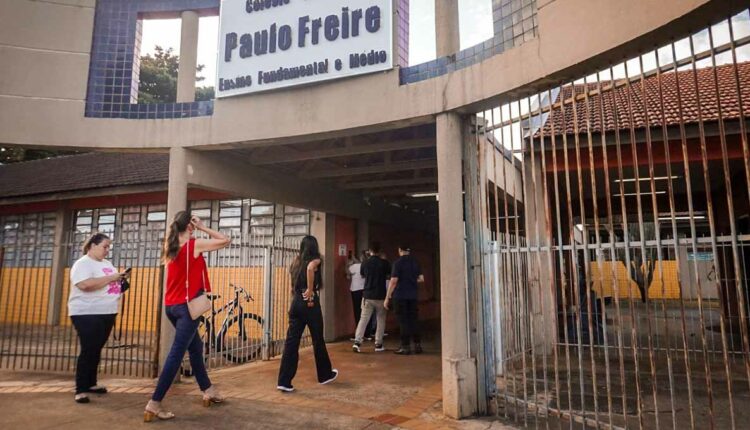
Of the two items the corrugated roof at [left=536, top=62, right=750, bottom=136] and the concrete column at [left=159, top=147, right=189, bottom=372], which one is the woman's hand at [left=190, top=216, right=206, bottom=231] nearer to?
the concrete column at [left=159, top=147, right=189, bottom=372]

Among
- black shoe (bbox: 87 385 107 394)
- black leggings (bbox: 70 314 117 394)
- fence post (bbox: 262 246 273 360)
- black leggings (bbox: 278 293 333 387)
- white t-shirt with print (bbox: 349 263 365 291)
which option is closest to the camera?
black leggings (bbox: 70 314 117 394)

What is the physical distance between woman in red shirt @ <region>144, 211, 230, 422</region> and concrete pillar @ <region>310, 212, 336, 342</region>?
15.0ft

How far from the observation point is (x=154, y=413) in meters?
4.35

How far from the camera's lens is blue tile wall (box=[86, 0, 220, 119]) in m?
6.32

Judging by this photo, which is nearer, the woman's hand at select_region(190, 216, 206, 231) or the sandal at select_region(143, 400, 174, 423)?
the sandal at select_region(143, 400, 174, 423)

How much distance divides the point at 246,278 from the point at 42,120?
12.7 ft

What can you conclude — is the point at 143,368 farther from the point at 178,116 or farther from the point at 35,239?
the point at 35,239

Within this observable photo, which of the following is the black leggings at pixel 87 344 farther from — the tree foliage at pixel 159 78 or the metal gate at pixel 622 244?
the tree foliage at pixel 159 78

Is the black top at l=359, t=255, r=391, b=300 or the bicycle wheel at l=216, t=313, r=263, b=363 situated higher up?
the black top at l=359, t=255, r=391, b=300

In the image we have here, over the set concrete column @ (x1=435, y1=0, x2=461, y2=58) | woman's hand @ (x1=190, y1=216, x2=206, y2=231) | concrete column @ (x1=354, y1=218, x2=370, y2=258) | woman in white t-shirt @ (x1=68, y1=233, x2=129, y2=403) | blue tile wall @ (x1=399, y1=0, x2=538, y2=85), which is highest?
concrete column @ (x1=435, y1=0, x2=461, y2=58)

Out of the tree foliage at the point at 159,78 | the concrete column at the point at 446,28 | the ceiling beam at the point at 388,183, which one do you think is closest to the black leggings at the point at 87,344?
the concrete column at the point at 446,28

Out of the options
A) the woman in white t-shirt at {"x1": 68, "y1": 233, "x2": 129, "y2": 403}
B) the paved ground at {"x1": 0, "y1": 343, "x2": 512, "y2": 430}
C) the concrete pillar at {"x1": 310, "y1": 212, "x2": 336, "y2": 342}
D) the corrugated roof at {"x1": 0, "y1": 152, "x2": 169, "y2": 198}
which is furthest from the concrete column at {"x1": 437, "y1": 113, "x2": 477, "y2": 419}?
the corrugated roof at {"x1": 0, "y1": 152, "x2": 169, "y2": 198}

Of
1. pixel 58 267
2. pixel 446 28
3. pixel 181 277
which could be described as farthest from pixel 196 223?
pixel 58 267

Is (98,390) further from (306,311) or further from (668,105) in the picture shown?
(668,105)
